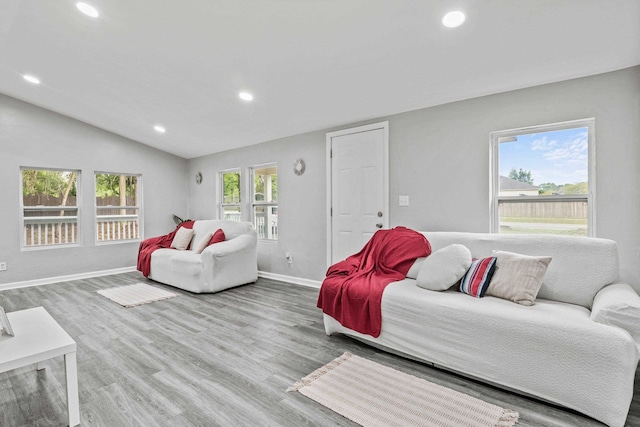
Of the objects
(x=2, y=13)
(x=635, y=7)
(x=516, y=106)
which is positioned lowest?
(x=516, y=106)

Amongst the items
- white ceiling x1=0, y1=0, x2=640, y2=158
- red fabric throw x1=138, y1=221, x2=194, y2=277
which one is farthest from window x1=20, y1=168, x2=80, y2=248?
white ceiling x1=0, y1=0, x2=640, y2=158

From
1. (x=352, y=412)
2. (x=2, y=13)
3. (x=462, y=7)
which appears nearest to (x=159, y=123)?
(x=2, y=13)

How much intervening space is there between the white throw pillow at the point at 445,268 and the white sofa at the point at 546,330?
0.08 meters

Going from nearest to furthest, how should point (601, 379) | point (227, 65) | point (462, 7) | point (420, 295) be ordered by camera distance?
point (601, 379) < point (462, 7) < point (420, 295) < point (227, 65)

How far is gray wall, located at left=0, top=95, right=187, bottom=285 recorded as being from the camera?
469 cm

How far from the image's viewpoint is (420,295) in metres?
2.42

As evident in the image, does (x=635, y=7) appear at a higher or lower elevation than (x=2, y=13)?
lower

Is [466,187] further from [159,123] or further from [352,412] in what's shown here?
[159,123]

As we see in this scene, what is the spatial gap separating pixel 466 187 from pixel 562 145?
2.81 feet

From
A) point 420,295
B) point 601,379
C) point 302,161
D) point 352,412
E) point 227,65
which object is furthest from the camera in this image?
point 302,161

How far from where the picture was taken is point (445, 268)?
256 cm

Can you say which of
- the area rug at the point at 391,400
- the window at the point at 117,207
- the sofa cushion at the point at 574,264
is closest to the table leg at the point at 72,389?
the area rug at the point at 391,400

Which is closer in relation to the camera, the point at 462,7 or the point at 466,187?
the point at 462,7

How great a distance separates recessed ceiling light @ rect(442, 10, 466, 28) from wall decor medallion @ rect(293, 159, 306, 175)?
2.78 metres
